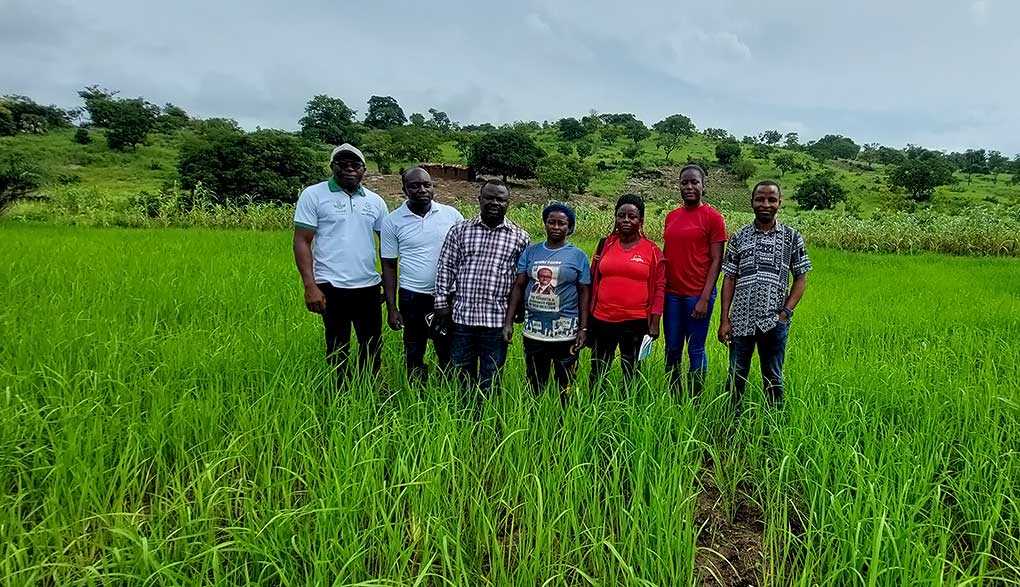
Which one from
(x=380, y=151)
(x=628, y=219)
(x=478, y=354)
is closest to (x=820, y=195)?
(x=380, y=151)

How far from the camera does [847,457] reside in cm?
263

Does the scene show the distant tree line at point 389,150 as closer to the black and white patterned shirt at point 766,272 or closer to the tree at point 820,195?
the tree at point 820,195

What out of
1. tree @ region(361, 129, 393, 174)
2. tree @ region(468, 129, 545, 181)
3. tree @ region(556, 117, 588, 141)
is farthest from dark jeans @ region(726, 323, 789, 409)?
tree @ region(556, 117, 588, 141)

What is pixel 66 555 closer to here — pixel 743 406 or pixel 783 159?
pixel 743 406

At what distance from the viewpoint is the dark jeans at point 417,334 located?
3.78 metres

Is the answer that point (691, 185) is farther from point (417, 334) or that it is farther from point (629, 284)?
point (417, 334)

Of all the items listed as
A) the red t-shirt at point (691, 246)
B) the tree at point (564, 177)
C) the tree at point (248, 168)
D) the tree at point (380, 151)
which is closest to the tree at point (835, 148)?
the tree at point (564, 177)

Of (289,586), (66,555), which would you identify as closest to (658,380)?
(289,586)

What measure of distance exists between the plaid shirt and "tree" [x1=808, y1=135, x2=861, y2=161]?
262ft

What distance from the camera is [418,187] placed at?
364 cm

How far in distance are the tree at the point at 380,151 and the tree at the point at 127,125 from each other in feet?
63.0

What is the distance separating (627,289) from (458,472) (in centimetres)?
167

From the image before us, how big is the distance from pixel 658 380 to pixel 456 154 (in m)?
53.7

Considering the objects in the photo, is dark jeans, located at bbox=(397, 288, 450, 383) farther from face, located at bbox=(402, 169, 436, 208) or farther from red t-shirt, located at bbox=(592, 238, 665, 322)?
red t-shirt, located at bbox=(592, 238, 665, 322)
